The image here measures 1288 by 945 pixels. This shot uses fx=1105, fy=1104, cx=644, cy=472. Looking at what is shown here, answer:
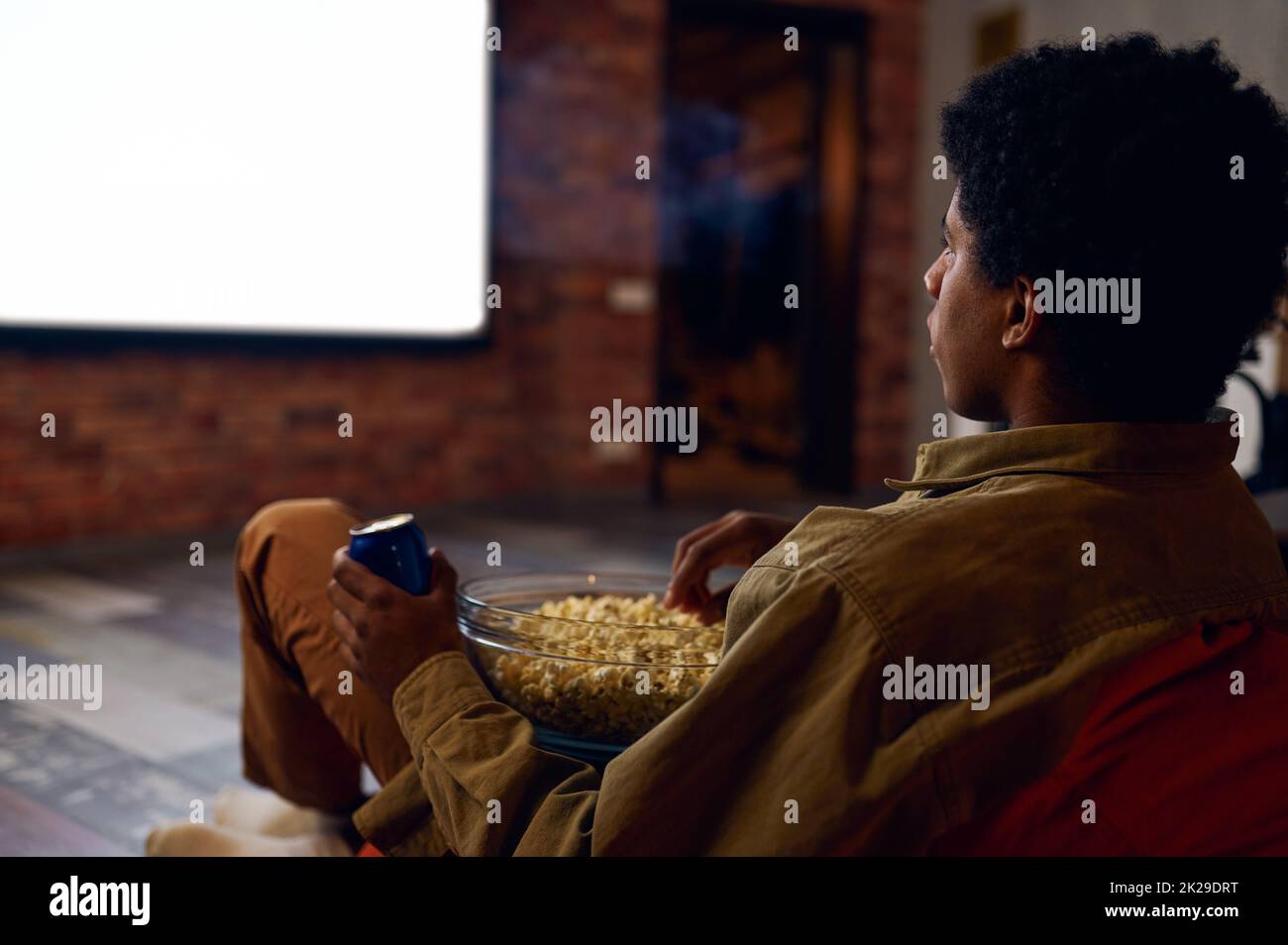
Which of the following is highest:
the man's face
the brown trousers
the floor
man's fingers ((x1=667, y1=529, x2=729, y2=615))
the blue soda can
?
the man's face

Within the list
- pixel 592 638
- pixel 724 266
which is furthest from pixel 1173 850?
pixel 724 266

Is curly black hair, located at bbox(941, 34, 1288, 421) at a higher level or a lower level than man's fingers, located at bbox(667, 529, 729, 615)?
higher

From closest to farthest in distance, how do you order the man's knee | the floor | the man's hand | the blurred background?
the man's hand, the man's knee, the floor, the blurred background

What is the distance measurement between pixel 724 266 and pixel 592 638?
21.8 ft

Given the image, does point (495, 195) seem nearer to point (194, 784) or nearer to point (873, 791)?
point (194, 784)

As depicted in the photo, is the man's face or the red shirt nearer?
the red shirt

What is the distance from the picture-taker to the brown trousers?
40.4 inches

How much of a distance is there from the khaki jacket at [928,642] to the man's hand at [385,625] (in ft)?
0.62

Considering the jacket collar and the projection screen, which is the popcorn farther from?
the projection screen

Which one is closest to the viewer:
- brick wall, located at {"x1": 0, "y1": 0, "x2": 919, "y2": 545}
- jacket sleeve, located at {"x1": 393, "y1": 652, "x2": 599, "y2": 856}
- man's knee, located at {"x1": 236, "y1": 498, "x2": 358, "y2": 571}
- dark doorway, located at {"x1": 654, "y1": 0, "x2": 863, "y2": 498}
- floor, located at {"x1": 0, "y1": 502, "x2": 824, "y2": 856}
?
jacket sleeve, located at {"x1": 393, "y1": 652, "x2": 599, "y2": 856}

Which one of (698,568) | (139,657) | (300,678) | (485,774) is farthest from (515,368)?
(485,774)

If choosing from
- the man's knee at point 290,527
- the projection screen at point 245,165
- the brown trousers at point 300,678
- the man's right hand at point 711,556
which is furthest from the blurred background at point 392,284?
the man's right hand at point 711,556

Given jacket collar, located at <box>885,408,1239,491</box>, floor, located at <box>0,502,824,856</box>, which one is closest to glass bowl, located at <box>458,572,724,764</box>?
jacket collar, located at <box>885,408,1239,491</box>

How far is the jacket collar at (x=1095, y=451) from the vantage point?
636mm
